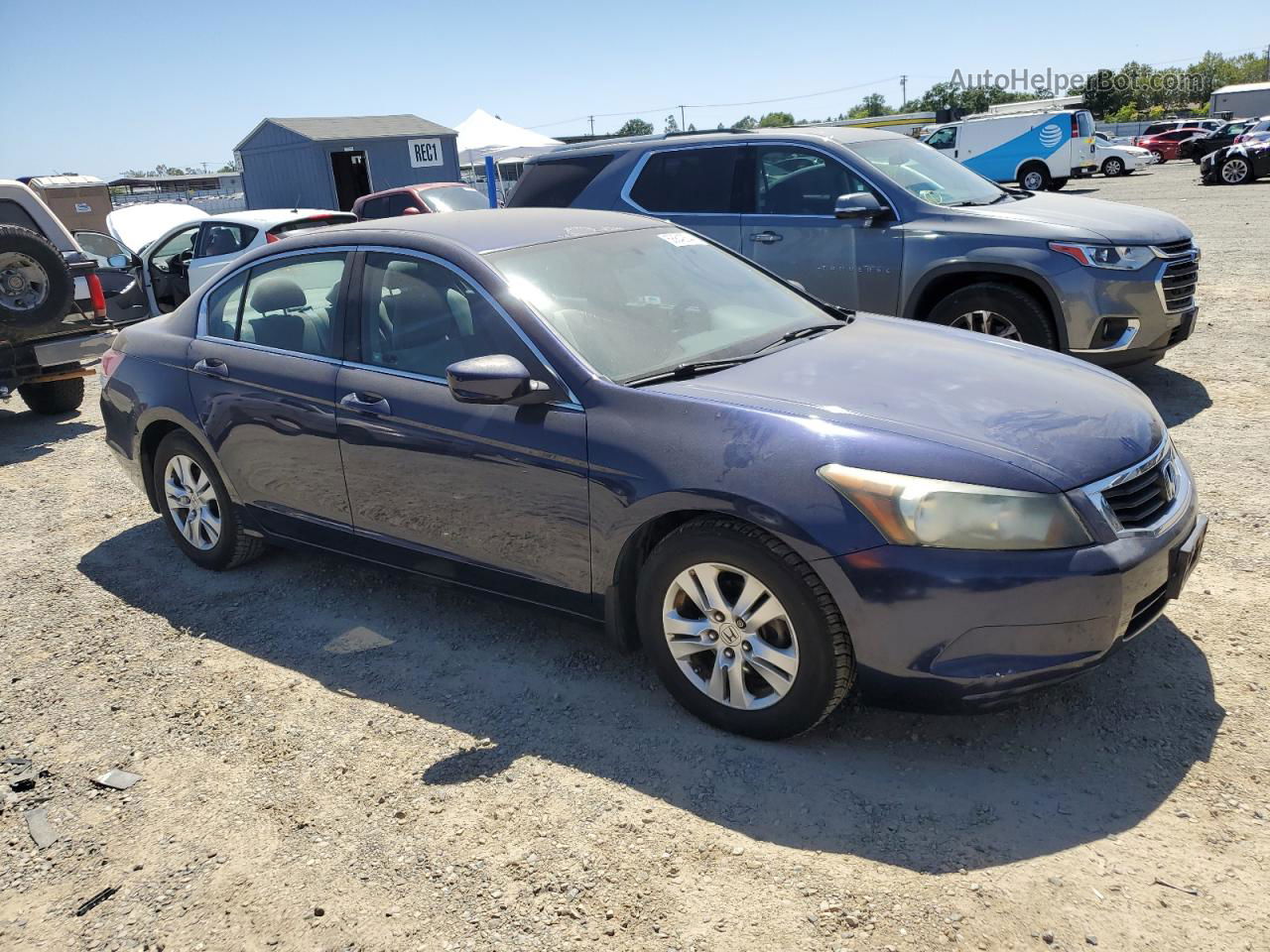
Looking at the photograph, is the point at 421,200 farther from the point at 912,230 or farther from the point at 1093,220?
the point at 1093,220

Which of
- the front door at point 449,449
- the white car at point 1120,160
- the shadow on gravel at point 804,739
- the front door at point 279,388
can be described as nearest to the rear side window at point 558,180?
the front door at point 279,388

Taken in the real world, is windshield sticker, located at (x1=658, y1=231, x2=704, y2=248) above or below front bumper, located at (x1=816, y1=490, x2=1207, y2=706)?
above

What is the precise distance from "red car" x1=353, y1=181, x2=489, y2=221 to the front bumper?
46.7 ft

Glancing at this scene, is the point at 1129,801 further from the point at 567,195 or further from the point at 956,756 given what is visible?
the point at 567,195

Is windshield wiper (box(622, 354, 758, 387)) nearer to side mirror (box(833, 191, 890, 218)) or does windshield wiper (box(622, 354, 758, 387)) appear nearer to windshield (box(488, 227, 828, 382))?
windshield (box(488, 227, 828, 382))

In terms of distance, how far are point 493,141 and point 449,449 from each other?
30.9 m

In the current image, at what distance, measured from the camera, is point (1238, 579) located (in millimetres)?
4180

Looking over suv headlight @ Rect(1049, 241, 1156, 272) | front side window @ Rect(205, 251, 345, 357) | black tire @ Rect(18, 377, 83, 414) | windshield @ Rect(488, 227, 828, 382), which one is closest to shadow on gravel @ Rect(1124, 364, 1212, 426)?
suv headlight @ Rect(1049, 241, 1156, 272)

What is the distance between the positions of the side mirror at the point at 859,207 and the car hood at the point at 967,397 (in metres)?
3.11

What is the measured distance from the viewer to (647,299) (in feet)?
13.1

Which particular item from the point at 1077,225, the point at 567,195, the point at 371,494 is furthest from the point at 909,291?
the point at 371,494

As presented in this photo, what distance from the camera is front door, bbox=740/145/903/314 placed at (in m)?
6.99

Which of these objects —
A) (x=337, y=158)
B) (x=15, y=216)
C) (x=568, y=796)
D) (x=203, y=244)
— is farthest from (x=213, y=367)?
(x=337, y=158)

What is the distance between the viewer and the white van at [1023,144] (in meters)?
26.3
